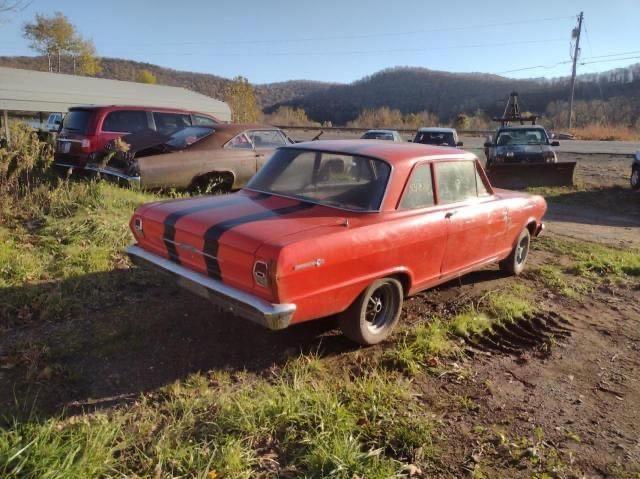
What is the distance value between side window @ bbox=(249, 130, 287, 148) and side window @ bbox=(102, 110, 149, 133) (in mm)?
2488

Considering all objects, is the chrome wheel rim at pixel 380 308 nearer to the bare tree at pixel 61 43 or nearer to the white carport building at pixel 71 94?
the white carport building at pixel 71 94

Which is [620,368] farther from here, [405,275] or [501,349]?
[405,275]

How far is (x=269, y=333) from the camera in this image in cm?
409

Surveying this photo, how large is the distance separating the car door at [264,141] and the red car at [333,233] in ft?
13.1

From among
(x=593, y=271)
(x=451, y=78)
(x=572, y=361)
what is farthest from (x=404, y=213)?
(x=451, y=78)

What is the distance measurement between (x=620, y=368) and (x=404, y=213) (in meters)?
2.01

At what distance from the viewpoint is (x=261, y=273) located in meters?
3.13

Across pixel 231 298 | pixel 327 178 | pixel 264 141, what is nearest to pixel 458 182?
pixel 327 178

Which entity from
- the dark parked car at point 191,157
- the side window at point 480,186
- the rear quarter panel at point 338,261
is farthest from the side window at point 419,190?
the dark parked car at point 191,157

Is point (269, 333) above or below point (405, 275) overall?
below

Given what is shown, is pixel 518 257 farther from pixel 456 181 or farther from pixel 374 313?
pixel 374 313

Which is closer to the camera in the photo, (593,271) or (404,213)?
(404,213)

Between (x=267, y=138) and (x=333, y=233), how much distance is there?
5938 mm

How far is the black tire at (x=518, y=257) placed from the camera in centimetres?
579
